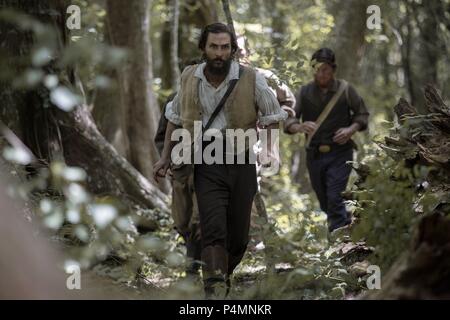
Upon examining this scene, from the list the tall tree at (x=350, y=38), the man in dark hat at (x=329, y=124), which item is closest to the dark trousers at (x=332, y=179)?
the man in dark hat at (x=329, y=124)

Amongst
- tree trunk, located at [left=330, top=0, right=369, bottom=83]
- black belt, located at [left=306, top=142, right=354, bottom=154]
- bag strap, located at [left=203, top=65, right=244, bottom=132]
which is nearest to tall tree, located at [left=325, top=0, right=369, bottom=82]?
tree trunk, located at [left=330, top=0, right=369, bottom=83]

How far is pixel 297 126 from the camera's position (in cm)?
1005

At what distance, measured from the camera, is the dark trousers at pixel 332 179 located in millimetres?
10086

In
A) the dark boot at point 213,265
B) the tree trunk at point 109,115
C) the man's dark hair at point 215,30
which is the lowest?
the dark boot at point 213,265

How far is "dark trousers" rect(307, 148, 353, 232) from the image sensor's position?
33.1 feet

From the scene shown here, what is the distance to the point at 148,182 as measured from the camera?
11.9 metres

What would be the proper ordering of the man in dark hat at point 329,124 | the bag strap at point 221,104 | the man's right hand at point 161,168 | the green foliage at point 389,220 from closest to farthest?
the green foliage at point 389,220 < the bag strap at point 221,104 < the man's right hand at point 161,168 < the man in dark hat at point 329,124

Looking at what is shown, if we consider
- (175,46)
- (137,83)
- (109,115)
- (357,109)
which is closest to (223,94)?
(357,109)

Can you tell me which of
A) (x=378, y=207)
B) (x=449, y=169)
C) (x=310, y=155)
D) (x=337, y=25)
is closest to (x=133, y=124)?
(x=310, y=155)

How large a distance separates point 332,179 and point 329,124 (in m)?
0.68

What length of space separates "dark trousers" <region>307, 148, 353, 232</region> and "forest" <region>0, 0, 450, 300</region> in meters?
0.37

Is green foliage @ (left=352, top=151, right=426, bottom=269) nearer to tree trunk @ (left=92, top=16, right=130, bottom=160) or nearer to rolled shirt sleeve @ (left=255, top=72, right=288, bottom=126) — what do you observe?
rolled shirt sleeve @ (left=255, top=72, right=288, bottom=126)

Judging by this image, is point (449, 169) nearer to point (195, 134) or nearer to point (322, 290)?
point (322, 290)

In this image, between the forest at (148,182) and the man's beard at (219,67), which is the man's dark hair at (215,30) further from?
the forest at (148,182)
